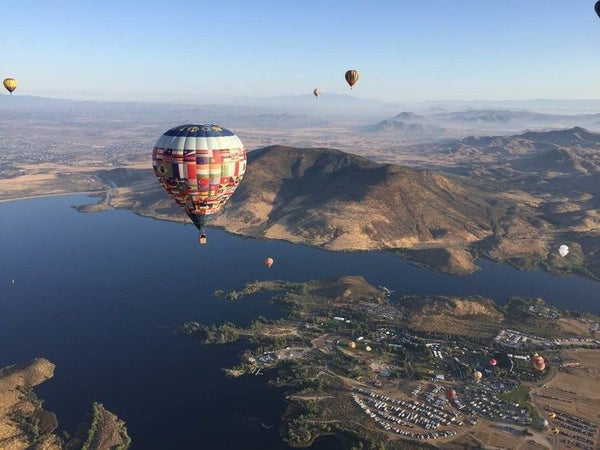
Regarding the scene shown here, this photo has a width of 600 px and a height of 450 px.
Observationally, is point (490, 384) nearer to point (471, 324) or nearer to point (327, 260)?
point (471, 324)

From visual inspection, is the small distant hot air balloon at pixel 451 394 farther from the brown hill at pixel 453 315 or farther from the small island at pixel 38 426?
the small island at pixel 38 426

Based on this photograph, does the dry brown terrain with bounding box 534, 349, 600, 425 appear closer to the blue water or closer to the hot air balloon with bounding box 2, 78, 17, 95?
the blue water

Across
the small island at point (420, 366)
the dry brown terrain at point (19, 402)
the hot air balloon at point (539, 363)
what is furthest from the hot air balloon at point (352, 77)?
the dry brown terrain at point (19, 402)

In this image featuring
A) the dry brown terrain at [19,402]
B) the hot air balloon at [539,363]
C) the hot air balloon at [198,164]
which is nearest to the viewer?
the hot air balloon at [198,164]

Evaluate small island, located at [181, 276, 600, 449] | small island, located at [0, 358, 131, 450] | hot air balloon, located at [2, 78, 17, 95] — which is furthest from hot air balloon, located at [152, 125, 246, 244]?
hot air balloon, located at [2, 78, 17, 95]

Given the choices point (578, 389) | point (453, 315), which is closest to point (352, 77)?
point (453, 315)

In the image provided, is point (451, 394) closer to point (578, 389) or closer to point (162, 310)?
point (578, 389)
